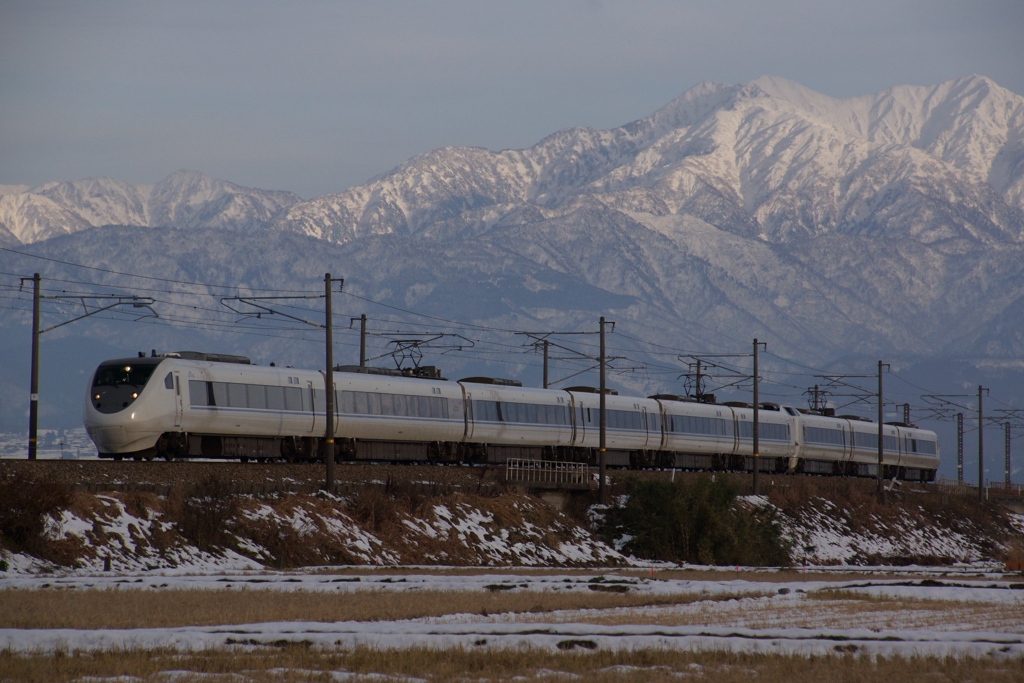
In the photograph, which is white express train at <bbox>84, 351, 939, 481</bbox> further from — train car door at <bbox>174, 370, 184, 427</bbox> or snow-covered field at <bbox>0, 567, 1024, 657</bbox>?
snow-covered field at <bbox>0, 567, 1024, 657</bbox>

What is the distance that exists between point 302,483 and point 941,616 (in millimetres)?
21067

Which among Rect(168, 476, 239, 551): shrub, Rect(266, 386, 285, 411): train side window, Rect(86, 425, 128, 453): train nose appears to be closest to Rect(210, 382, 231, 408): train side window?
Rect(266, 386, 285, 411): train side window

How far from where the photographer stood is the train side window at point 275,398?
43.8m

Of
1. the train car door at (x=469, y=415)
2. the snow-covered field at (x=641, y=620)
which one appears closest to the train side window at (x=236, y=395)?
the snow-covered field at (x=641, y=620)

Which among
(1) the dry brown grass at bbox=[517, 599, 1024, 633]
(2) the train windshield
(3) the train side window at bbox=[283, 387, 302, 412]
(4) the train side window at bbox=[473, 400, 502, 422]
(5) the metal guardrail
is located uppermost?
(2) the train windshield

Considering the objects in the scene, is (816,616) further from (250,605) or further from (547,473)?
(547,473)

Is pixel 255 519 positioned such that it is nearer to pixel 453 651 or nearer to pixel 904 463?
pixel 453 651

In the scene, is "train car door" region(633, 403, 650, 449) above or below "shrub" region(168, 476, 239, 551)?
above

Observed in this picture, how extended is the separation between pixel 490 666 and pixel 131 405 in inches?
948

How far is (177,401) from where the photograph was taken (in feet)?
132

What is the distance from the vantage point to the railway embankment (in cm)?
3167

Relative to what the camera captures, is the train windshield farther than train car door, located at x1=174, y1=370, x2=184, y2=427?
No

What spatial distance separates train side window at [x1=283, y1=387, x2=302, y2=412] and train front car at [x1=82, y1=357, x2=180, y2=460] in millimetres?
5092

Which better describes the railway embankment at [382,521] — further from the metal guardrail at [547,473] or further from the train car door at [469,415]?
the train car door at [469,415]
